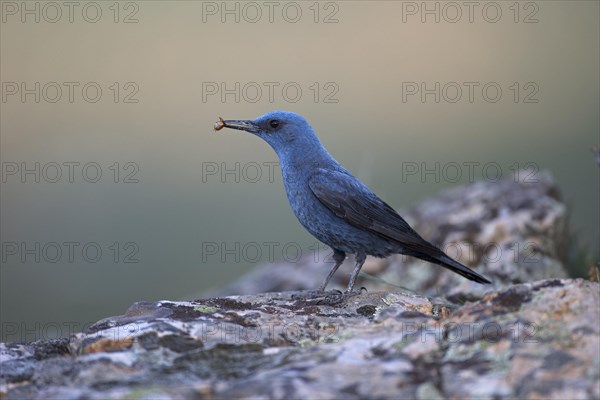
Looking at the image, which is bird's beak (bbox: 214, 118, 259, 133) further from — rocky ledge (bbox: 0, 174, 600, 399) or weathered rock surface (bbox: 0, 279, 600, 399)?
weathered rock surface (bbox: 0, 279, 600, 399)

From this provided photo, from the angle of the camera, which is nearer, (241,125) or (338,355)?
(338,355)

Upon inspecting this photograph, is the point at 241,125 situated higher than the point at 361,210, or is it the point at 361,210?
the point at 241,125

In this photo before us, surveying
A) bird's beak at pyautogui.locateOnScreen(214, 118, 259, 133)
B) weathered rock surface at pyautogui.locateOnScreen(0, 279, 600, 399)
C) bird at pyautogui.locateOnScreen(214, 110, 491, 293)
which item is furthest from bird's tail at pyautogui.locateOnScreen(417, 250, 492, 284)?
weathered rock surface at pyautogui.locateOnScreen(0, 279, 600, 399)

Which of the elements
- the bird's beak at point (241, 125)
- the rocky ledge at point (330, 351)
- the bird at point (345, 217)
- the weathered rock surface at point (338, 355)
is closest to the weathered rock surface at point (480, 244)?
the bird at point (345, 217)

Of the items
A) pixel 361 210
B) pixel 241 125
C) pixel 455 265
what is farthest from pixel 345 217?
pixel 241 125

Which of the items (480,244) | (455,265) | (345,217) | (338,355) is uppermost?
(345,217)

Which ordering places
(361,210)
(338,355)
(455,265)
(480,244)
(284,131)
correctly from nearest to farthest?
(338,355)
(455,265)
(361,210)
(284,131)
(480,244)

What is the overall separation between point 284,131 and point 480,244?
2.18m

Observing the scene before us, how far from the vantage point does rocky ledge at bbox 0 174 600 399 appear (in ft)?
8.84

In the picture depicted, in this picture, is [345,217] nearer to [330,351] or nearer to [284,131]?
[284,131]

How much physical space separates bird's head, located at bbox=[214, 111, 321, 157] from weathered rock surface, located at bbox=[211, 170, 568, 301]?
4.64 feet

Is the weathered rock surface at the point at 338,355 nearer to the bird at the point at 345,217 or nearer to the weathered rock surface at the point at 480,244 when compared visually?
the bird at the point at 345,217

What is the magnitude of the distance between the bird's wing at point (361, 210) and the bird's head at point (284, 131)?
1.04 feet

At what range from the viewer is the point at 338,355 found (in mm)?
3002
